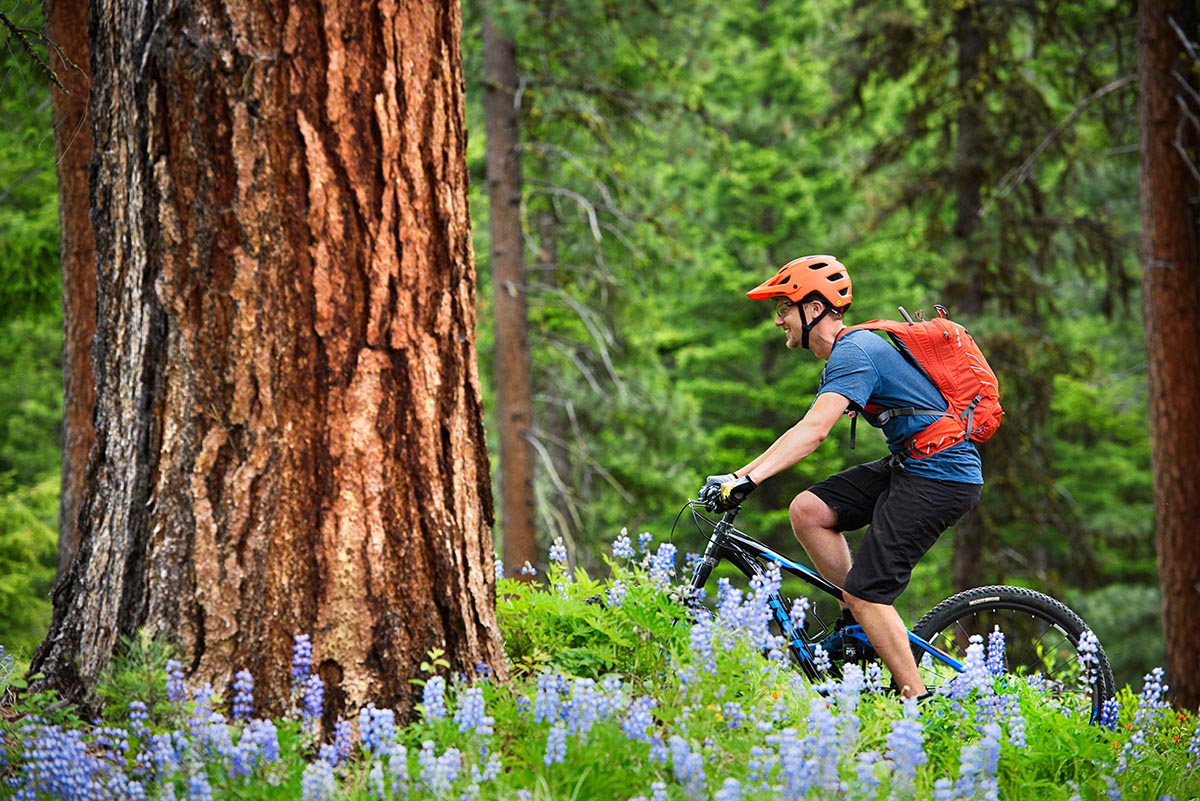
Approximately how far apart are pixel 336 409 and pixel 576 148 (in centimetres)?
1098

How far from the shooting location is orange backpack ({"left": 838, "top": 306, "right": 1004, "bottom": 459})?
453 centimetres

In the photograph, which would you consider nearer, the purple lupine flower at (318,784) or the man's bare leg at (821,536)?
the purple lupine flower at (318,784)

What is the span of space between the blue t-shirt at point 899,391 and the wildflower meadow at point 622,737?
Answer: 0.90 meters

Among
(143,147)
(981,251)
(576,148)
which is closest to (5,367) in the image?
(576,148)

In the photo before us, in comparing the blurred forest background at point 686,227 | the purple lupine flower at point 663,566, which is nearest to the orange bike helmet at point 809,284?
the purple lupine flower at point 663,566

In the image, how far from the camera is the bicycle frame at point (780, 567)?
4.66m

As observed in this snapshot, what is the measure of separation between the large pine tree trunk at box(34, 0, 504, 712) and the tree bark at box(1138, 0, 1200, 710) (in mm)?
8136

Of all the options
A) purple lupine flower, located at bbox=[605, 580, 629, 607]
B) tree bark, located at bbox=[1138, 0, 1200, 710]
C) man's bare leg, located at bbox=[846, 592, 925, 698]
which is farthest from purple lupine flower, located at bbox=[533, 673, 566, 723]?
tree bark, located at bbox=[1138, 0, 1200, 710]

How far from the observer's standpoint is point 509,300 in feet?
42.5

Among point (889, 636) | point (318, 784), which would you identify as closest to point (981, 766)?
point (889, 636)

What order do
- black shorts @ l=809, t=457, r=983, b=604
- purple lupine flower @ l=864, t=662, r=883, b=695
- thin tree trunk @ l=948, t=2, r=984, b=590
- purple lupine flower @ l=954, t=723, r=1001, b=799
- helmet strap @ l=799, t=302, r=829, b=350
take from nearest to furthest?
1. purple lupine flower @ l=954, t=723, r=1001, b=799
2. purple lupine flower @ l=864, t=662, r=883, b=695
3. black shorts @ l=809, t=457, r=983, b=604
4. helmet strap @ l=799, t=302, r=829, b=350
5. thin tree trunk @ l=948, t=2, r=984, b=590

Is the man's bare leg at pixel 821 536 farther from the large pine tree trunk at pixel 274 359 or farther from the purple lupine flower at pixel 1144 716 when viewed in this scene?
the large pine tree trunk at pixel 274 359

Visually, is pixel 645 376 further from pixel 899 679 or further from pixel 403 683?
pixel 403 683

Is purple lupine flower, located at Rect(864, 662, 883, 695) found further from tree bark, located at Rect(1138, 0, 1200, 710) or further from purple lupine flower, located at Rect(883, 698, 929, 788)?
tree bark, located at Rect(1138, 0, 1200, 710)
